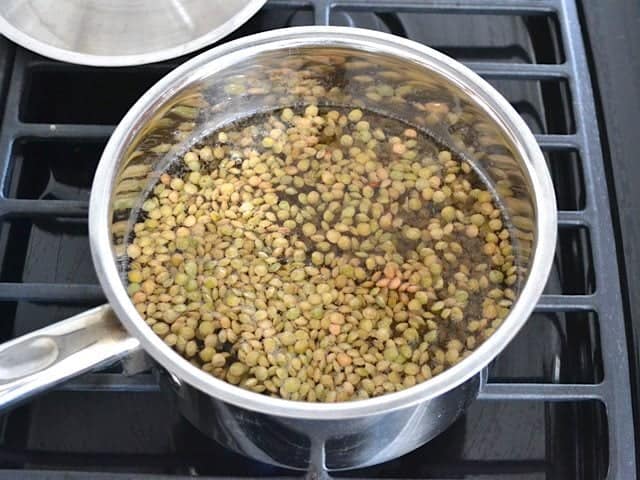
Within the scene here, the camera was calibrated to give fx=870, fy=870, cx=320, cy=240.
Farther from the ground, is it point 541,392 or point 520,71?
point 520,71

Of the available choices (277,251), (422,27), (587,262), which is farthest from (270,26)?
(587,262)

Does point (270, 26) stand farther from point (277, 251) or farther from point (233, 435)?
point (233, 435)

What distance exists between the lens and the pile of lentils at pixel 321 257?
2.50 ft

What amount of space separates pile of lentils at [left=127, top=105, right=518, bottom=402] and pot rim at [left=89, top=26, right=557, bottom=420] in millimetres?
118

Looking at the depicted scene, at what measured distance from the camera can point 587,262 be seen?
0.81m

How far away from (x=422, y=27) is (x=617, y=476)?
0.54 metres

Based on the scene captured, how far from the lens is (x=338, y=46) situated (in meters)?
0.82

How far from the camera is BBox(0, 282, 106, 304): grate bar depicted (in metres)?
0.76

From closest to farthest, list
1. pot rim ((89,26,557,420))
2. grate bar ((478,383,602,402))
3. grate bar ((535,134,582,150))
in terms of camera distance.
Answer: pot rim ((89,26,557,420)) < grate bar ((478,383,602,402)) < grate bar ((535,134,582,150))

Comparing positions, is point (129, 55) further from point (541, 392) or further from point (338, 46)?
point (541, 392)

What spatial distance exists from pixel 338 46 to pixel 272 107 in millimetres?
129

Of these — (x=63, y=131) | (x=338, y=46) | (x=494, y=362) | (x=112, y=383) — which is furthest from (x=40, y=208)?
(x=494, y=362)

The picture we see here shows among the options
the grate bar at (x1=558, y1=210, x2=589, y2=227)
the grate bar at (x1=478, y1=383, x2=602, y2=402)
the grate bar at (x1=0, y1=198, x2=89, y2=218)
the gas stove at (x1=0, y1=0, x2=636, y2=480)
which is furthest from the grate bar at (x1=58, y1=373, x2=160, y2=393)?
the grate bar at (x1=558, y1=210, x2=589, y2=227)

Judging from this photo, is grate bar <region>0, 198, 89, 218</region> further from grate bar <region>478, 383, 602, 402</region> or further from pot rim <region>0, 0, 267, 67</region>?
grate bar <region>478, 383, 602, 402</region>
